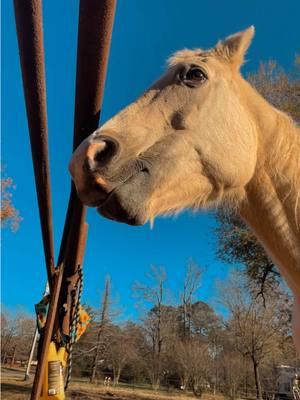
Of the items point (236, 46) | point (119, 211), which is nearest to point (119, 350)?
point (236, 46)

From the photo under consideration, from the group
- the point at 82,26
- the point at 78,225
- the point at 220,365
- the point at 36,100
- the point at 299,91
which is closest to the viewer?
the point at 82,26

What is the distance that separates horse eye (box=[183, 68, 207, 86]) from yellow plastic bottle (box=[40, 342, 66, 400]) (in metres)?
1.64

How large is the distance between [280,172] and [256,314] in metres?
16.5

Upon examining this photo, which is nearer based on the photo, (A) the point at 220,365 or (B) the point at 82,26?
(B) the point at 82,26

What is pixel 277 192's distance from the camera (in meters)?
1.90

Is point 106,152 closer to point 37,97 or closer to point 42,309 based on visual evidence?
point 37,97

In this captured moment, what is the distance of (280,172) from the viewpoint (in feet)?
6.34

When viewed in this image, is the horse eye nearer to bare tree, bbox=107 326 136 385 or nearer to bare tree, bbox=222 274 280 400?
bare tree, bbox=222 274 280 400

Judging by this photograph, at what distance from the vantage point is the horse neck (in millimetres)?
1764

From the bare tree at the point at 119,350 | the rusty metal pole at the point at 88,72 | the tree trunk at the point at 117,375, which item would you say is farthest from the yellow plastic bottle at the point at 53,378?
the bare tree at the point at 119,350

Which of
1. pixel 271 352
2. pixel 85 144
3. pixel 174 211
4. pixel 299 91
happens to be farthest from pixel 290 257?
pixel 271 352

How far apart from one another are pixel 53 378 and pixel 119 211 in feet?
2.83

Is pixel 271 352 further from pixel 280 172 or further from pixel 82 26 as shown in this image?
pixel 82 26

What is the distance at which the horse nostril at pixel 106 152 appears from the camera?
1.47 meters
